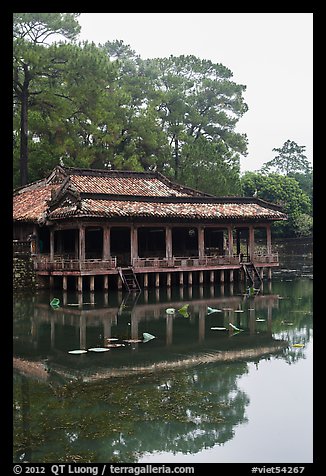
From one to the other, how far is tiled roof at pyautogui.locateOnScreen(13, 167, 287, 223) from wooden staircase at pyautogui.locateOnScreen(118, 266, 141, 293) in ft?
8.22

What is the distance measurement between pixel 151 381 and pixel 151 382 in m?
0.09

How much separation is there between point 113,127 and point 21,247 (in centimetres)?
1607

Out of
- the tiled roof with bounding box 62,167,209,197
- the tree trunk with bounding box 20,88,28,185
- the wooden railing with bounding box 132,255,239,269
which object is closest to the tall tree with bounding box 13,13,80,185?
the tree trunk with bounding box 20,88,28,185

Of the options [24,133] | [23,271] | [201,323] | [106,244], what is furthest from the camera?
[24,133]

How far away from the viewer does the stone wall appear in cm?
2675

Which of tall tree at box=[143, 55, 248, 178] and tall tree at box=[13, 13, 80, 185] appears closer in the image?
tall tree at box=[13, 13, 80, 185]

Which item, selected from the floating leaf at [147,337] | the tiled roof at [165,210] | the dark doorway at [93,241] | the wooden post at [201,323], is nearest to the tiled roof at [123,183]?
the tiled roof at [165,210]

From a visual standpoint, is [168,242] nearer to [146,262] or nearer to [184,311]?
[146,262]

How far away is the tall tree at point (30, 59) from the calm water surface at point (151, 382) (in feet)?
59.6

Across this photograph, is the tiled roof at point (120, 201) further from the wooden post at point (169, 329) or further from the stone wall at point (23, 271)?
the wooden post at point (169, 329)

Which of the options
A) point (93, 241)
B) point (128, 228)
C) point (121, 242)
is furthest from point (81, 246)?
point (121, 242)

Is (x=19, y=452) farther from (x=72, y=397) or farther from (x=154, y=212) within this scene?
(x=154, y=212)

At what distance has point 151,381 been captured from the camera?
11.5m

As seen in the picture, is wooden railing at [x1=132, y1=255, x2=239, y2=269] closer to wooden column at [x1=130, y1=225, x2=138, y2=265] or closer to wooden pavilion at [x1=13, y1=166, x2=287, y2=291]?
wooden pavilion at [x1=13, y1=166, x2=287, y2=291]
